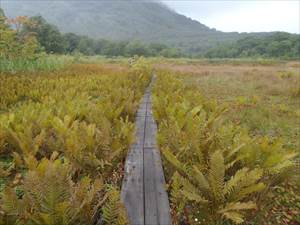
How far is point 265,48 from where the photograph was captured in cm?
7656

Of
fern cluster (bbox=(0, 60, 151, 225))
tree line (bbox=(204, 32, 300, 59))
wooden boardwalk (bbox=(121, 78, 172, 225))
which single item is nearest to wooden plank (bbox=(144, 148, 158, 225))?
wooden boardwalk (bbox=(121, 78, 172, 225))

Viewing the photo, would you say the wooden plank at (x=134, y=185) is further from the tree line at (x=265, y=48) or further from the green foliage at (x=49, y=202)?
the tree line at (x=265, y=48)

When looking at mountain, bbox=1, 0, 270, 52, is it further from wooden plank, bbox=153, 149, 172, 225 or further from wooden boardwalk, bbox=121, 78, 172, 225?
wooden plank, bbox=153, 149, 172, 225

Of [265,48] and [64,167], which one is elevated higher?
[64,167]

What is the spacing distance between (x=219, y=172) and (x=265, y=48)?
8117cm

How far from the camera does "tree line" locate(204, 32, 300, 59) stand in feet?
236

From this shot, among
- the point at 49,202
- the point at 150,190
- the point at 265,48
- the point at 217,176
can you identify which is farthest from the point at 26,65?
the point at 265,48

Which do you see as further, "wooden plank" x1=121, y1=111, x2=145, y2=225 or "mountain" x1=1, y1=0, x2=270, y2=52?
"mountain" x1=1, y1=0, x2=270, y2=52

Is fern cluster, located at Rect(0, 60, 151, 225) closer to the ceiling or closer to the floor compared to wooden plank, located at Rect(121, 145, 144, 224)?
closer to the ceiling

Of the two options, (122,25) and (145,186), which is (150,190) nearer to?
(145,186)

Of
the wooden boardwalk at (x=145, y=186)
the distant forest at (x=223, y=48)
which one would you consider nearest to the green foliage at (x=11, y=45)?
the wooden boardwalk at (x=145, y=186)

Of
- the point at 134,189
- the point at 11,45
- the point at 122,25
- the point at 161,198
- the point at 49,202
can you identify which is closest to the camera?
the point at 49,202

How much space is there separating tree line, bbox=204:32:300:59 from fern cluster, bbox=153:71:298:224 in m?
70.9

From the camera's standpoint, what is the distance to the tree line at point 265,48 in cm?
7200
